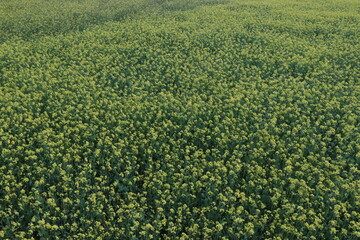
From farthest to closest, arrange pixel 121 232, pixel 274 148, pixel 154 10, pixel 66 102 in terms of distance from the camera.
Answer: pixel 154 10 → pixel 66 102 → pixel 274 148 → pixel 121 232

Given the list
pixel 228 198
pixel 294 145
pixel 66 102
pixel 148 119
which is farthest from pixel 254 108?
pixel 66 102

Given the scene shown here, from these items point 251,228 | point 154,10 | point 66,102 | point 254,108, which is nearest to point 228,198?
point 251,228

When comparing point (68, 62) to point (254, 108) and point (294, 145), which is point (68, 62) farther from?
point (294, 145)

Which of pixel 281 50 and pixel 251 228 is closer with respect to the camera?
pixel 251 228

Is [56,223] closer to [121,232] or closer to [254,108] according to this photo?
[121,232]

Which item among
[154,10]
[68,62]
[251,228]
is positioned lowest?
[251,228]

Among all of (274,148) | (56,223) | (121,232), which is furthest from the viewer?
(274,148)

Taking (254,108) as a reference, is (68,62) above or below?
above
